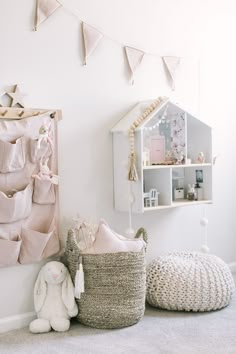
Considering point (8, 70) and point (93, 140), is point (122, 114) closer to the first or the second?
point (93, 140)

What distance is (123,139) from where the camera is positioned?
3104 mm

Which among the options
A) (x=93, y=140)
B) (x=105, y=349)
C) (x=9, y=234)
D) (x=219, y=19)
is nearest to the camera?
(x=105, y=349)

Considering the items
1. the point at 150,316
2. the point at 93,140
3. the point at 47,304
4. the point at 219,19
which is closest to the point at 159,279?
the point at 150,316

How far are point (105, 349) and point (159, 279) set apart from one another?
66cm

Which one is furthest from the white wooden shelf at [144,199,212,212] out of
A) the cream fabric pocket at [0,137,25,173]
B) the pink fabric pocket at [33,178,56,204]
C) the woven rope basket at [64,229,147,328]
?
the cream fabric pocket at [0,137,25,173]

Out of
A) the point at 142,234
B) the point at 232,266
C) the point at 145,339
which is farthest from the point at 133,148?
the point at 232,266

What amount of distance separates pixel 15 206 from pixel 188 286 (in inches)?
41.6

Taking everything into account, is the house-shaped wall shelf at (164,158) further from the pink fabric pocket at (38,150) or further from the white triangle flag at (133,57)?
the pink fabric pocket at (38,150)

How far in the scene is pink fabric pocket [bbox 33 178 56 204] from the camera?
278cm

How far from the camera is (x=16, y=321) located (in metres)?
2.77

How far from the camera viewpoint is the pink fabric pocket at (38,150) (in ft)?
8.98

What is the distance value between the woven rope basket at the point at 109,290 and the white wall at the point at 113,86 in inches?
12.6

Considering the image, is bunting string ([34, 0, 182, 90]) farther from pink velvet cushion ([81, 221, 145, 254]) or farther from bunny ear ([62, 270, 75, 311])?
bunny ear ([62, 270, 75, 311])

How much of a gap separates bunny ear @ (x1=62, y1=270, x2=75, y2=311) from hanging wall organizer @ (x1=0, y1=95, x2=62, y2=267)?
0.61 feet
